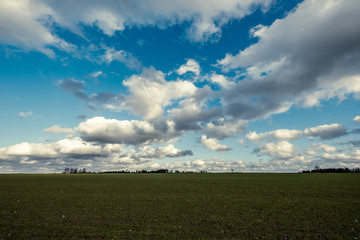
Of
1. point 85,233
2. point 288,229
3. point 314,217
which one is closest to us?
point 85,233

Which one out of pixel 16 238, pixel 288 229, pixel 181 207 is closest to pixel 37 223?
pixel 16 238

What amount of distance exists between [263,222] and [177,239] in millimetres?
7831

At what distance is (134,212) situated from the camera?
2075 cm

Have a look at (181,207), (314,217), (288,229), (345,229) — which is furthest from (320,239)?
(181,207)

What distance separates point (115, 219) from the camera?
59.2ft

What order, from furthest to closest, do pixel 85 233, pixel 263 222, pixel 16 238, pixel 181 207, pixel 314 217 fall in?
pixel 181 207 < pixel 314 217 < pixel 263 222 < pixel 85 233 < pixel 16 238

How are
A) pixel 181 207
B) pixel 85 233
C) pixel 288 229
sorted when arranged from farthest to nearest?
pixel 181 207, pixel 288 229, pixel 85 233

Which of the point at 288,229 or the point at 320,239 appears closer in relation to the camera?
the point at 320,239

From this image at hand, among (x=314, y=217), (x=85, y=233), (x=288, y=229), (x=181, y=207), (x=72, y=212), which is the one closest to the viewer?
(x=85, y=233)

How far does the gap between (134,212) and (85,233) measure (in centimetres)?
684

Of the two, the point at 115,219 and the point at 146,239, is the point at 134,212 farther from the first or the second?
the point at 146,239

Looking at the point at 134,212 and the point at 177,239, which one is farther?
the point at 134,212

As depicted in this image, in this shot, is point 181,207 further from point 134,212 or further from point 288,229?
point 288,229

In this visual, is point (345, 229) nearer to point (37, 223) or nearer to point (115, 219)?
point (115, 219)
